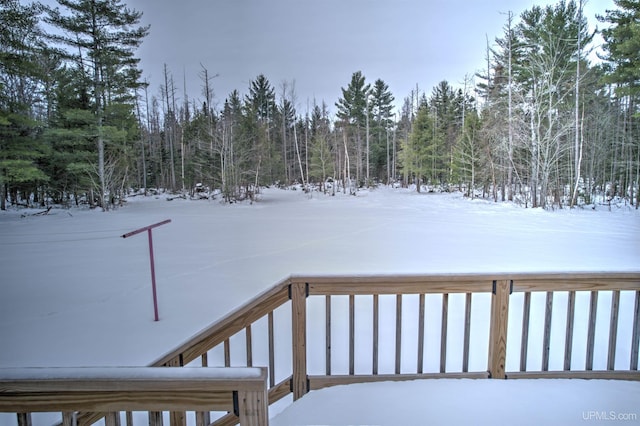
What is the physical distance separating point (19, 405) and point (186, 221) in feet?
42.7

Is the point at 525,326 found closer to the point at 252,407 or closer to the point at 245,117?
the point at 252,407

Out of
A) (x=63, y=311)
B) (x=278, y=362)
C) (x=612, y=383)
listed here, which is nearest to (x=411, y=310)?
(x=278, y=362)

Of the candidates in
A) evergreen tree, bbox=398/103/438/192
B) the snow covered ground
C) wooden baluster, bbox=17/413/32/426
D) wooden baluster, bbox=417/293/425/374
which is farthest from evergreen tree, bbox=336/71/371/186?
wooden baluster, bbox=17/413/32/426

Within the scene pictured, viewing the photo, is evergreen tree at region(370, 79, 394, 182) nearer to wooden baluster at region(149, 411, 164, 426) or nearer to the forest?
the forest

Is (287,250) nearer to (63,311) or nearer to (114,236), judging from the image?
(63,311)

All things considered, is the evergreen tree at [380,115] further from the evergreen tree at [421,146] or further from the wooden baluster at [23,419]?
the wooden baluster at [23,419]

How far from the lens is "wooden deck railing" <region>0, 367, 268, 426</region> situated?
0.94m

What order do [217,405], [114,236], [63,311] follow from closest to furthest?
[217,405]
[63,311]
[114,236]

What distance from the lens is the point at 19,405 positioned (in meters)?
0.96

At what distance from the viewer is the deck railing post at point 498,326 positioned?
2109mm

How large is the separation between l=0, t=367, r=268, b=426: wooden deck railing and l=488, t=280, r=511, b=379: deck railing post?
1724mm

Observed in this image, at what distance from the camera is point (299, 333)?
7.02ft

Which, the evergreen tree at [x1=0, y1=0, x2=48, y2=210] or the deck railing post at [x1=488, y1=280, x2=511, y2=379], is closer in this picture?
the deck railing post at [x1=488, y1=280, x2=511, y2=379]

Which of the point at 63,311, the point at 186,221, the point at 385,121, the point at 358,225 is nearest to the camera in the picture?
the point at 63,311
